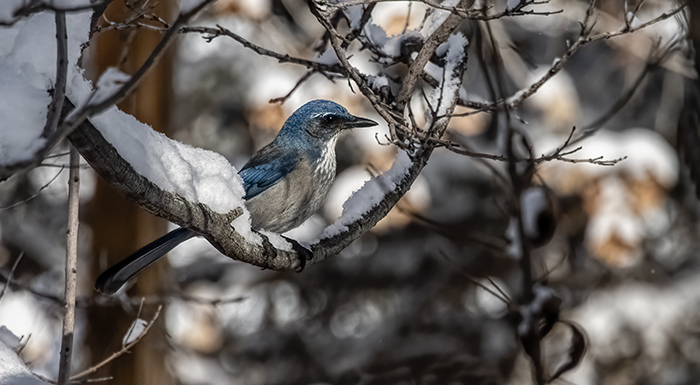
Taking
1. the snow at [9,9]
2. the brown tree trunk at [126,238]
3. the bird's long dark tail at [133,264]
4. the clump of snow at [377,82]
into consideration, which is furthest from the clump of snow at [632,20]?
the brown tree trunk at [126,238]

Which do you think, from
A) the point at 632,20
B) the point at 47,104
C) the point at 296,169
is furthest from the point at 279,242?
the point at 632,20

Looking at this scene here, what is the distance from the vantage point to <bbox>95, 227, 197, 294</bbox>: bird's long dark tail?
64.1 inches

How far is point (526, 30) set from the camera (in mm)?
5668

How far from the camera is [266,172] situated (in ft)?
7.80

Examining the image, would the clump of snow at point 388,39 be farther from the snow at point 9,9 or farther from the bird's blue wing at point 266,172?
the snow at point 9,9

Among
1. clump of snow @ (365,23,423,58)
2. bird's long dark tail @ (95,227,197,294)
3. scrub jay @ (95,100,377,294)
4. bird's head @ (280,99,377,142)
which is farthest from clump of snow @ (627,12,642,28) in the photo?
bird's long dark tail @ (95,227,197,294)

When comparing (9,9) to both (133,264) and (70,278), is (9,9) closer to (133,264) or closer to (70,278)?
(70,278)

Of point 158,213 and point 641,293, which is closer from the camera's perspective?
point 158,213

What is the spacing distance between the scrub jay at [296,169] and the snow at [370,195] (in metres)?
0.20

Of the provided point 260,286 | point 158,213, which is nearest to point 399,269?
point 260,286

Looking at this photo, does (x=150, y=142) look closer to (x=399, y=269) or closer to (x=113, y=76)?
(x=113, y=76)

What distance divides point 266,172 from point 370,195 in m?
0.50

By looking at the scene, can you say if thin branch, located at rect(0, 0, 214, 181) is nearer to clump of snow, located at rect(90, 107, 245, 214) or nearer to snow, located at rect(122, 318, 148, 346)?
clump of snow, located at rect(90, 107, 245, 214)

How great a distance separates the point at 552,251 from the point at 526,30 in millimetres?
2452
